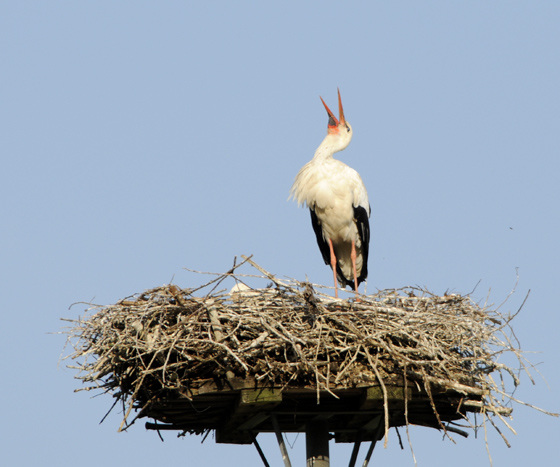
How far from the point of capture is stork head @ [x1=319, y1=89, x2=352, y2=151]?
9719mm

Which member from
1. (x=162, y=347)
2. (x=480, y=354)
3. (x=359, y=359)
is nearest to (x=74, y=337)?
(x=162, y=347)

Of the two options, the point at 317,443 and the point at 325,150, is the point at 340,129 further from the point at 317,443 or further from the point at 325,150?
the point at 317,443

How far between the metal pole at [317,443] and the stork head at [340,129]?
143 inches

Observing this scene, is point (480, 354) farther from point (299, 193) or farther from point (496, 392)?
point (299, 193)

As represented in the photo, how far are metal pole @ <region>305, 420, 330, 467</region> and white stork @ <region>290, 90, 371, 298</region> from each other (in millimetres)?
2394

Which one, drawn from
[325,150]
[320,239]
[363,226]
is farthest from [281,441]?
[325,150]

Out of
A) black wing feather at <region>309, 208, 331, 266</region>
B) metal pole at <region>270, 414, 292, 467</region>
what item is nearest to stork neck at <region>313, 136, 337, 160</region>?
black wing feather at <region>309, 208, 331, 266</region>

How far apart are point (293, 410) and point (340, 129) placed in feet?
13.3

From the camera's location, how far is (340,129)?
981cm

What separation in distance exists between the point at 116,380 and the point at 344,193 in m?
3.38

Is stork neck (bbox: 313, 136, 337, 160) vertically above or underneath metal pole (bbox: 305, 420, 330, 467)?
above

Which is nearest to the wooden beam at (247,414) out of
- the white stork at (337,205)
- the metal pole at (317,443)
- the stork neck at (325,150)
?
the metal pole at (317,443)

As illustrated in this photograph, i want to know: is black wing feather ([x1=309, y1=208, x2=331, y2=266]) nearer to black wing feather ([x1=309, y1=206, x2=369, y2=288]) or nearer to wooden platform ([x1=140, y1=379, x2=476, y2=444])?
black wing feather ([x1=309, y1=206, x2=369, y2=288])

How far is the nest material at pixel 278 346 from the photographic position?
237 inches
